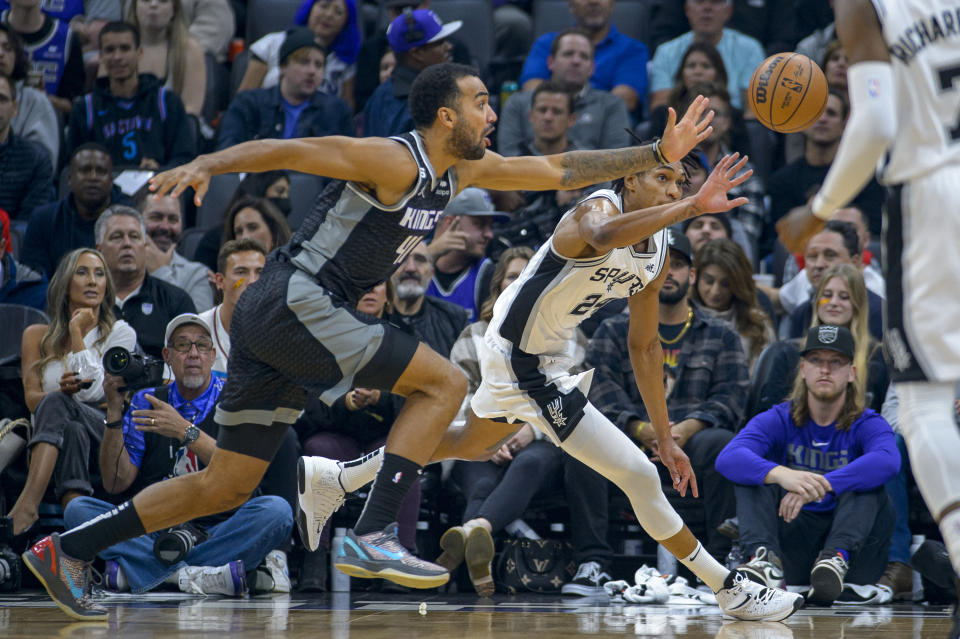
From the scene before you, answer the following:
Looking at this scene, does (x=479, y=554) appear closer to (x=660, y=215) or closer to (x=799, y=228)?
(x=660, y=215)

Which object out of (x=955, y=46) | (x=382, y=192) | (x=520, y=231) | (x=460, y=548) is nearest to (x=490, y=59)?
(x=520, y=231)

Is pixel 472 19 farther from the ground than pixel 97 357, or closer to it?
farther from the ground

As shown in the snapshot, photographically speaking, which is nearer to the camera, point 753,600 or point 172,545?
point 753,600

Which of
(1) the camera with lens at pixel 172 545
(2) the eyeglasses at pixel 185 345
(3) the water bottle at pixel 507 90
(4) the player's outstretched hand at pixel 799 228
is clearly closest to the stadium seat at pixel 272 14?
(3) the water bottle at pixel 507 90

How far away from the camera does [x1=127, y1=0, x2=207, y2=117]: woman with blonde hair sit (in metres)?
10.5

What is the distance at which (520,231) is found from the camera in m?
9.21

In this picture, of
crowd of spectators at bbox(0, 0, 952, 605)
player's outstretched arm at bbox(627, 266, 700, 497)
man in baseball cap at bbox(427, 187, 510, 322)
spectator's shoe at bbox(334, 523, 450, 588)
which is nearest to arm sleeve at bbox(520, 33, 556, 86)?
crowd of spectators at bbox(0, 0, 952, 605)

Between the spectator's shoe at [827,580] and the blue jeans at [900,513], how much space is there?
0.84 meters

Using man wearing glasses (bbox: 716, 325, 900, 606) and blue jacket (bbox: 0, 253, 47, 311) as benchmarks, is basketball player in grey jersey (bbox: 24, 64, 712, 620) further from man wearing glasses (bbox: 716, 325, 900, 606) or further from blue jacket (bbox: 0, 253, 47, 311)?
blue jacket (bbox: 0, 253, 47, 311)

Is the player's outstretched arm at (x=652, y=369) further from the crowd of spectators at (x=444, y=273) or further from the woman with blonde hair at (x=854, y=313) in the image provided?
the woman with blonde hair at (x=854, y=313)

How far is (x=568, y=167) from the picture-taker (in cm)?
556

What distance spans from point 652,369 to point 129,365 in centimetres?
296

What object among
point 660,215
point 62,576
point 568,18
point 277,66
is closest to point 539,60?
point 568,18

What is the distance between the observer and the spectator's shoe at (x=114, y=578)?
6961mm
